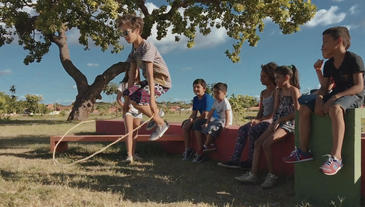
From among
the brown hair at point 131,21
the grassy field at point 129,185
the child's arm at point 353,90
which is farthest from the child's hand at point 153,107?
the child's arm at point 353,90

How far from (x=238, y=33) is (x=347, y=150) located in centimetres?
1221

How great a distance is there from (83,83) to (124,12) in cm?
393

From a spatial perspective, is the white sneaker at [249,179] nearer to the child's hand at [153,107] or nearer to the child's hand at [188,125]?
the child's hand at [153,107]

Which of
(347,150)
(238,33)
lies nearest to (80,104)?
(238,33)

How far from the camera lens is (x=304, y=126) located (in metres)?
2.84

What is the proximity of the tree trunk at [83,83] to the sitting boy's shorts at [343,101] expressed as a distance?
12.8 m

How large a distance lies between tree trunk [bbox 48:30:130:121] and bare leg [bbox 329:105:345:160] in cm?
1312

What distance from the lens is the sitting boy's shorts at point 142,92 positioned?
3.94 m

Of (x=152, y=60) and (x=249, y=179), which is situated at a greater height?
(x=152, y=60)

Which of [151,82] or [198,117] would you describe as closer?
[151,82]

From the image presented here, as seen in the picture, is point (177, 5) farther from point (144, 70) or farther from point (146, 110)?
point (146, 110)

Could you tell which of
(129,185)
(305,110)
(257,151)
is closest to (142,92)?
(129,185)

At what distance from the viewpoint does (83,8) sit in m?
12.8

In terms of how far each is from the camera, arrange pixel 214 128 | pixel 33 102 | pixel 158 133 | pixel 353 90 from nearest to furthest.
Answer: pixel 353 90 → pixel 158 133 → pixel 214 128 → pixel 33 102
